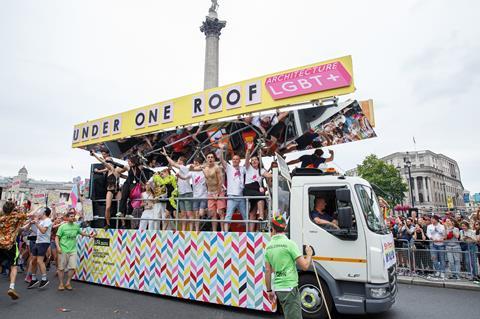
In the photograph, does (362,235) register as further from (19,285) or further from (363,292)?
(19,285)

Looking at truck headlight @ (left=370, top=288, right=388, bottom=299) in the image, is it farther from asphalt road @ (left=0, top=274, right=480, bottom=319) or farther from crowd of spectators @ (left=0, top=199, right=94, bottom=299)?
crowd of spectators @ (left=0, top=199, right=94, bottom=299)

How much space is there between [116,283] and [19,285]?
10.1 feet

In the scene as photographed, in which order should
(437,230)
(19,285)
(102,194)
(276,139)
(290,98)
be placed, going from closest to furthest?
1. (290,98)
2. (276,139)
3. (19,285)
4. (102,194)
5. (437,230)

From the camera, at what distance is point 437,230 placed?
1108cm

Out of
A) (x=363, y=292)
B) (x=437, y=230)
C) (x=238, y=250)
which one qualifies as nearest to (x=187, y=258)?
(x=238, y=250)

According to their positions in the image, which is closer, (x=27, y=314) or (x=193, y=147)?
(x=27, y=314)

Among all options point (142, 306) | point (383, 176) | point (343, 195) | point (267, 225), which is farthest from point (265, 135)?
point (383, 176)

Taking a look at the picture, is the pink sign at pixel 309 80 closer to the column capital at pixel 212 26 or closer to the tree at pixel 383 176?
the column capital at pixel 212 26

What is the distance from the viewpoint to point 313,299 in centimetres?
563

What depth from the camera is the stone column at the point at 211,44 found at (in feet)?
93.0

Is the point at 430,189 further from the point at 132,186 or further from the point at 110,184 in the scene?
the point at 110,184

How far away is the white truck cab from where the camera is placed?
5344 mm

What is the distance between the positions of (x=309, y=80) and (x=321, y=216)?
8.71 feet

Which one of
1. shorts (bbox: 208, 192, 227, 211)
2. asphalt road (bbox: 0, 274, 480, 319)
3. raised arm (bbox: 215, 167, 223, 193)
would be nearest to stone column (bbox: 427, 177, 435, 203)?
asphalt road (bbox: 0, 274, 480, 319)
